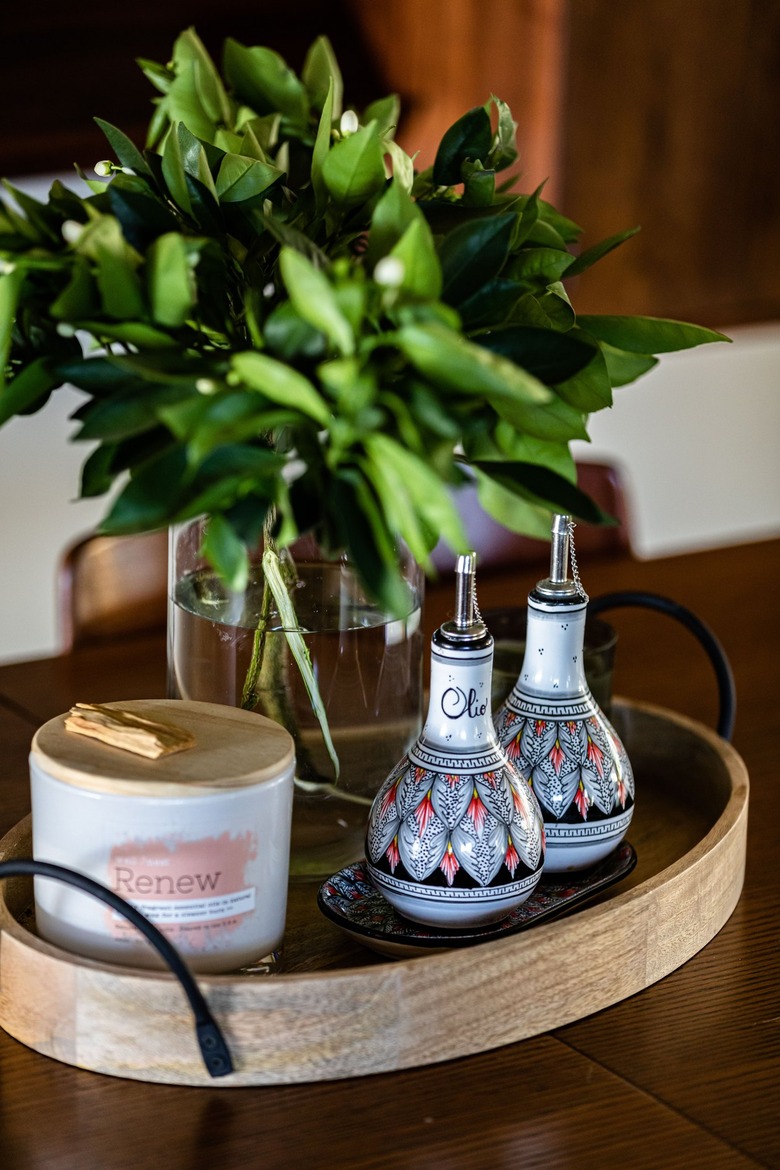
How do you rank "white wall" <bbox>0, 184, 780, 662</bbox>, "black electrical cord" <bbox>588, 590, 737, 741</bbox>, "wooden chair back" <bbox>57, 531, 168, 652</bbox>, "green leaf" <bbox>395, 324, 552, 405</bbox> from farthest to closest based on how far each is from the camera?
"white wall" <bbox>0, 184, 780, 662</bbox>, "wooden chair back" <bbox>57, 531, 168, 652</bbox>, "black electrical cord" <bbox>588, 590, 737, 741</bbox>, "green leaf" <bbox>395, 324, 552, 405</bbox>

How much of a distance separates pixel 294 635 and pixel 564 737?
15 cm

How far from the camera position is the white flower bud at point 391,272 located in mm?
507

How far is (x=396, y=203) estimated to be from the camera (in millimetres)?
558

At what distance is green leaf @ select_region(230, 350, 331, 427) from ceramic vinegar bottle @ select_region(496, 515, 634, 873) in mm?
252

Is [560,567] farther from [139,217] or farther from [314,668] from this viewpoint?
[139,217]

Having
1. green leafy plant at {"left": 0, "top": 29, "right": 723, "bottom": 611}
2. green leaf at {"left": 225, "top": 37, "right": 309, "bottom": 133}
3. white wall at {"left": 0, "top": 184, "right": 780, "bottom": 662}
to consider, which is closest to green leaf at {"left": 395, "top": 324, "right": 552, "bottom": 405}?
green leafy plant at {"left": 0, "top": 29, "right": 723, "bottom": 611}

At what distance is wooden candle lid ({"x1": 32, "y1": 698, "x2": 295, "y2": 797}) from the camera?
57cm

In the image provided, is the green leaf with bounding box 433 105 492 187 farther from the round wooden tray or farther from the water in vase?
the round wooden tray

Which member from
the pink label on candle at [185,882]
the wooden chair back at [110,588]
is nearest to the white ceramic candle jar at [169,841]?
the pink label on candle at [185,882]

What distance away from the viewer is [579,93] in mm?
2221

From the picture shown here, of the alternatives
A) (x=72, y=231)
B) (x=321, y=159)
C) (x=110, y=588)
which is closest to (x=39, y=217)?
(x=72, y=231)

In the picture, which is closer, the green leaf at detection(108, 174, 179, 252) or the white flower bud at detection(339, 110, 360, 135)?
the green leaf at detection(108, 174, 179, 252)

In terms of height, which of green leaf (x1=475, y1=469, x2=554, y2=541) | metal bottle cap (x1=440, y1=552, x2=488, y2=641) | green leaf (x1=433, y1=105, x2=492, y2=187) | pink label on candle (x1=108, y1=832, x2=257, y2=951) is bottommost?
pink label on candle (x1=108, y1=832, x2=257, y2=951)

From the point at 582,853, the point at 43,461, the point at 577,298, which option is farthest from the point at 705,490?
the point at 582,853
